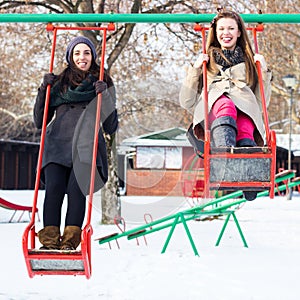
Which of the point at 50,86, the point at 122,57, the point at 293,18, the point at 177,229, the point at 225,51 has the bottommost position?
the point at 177,229

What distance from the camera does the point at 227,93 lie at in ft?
15.0

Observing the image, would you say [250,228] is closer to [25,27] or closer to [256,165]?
[25,27]

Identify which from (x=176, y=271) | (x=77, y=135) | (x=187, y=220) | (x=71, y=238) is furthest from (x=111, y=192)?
(x=71, y=238)

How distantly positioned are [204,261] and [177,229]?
13.9 ft

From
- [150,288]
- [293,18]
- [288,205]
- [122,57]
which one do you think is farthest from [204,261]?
[288,205]

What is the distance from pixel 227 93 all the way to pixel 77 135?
3.83 feet

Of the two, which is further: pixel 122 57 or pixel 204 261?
pixel 122 57

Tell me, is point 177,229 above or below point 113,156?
below

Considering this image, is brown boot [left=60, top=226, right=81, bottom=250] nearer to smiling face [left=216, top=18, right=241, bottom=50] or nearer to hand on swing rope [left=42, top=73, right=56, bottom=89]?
hand on swing rope [left=42, top=73, right=56, bottom=89]

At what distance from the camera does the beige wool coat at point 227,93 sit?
14.8ft

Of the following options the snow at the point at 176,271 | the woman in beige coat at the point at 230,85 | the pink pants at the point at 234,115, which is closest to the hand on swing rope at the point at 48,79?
the woman in beige coat at the point at 230,85

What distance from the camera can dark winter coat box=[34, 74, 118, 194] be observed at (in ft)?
14.5

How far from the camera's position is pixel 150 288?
6301 mm

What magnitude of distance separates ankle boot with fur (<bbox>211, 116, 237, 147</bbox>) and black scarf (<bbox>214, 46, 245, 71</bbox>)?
0.62 metres
